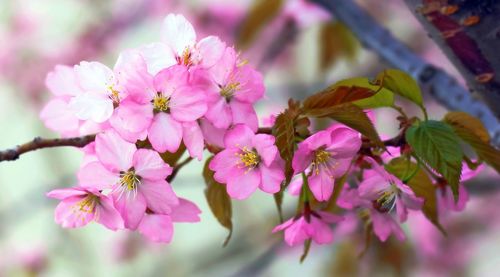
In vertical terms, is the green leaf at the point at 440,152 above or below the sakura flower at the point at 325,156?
below

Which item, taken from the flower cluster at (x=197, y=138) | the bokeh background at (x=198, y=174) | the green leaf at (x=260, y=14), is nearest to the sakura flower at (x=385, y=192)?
the flower cluster at (x=197, y=138)

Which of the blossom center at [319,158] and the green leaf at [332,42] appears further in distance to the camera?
the green leaf at [332,42]

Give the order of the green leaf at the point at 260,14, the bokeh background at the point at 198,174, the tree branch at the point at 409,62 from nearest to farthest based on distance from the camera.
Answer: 1. the tree branch at the point at 409,62
2. the green leaf at the point at 260,14
3. the bokeh background at the point at 198,174

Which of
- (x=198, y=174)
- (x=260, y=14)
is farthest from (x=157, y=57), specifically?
(x=198, y=174)

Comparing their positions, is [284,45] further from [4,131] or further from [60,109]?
[4,131]

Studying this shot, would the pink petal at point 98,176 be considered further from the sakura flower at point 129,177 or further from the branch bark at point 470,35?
the branch bark at point 470,35

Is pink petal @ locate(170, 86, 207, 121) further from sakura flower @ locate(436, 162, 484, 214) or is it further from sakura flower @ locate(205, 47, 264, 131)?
sakura flower @ locate(436, 162, 484, 214)
